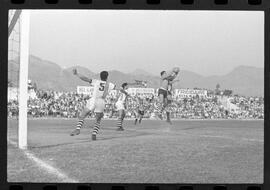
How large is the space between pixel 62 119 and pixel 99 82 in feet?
1.67

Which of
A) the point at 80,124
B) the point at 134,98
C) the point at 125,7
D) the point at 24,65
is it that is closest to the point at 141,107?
the point at 134,98

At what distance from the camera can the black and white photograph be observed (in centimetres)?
547

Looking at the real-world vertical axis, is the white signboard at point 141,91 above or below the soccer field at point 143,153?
above

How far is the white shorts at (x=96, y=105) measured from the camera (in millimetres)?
5621

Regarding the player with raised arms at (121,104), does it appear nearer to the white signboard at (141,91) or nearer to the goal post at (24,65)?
the white signboard at (141,91)

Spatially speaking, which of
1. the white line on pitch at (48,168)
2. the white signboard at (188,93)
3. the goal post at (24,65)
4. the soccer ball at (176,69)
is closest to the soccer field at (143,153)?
the white line on pitch at (48,168)

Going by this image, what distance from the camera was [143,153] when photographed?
18.2ft

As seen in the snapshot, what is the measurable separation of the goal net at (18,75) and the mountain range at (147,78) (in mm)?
34

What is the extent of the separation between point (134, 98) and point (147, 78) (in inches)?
9.8

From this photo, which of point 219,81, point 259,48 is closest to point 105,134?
point 219,81

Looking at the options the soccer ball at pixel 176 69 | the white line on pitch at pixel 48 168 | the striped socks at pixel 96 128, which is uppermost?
the soccer ball at pixel 176 69

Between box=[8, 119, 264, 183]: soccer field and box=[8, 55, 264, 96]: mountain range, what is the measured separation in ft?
1.11

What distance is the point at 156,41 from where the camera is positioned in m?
5.52

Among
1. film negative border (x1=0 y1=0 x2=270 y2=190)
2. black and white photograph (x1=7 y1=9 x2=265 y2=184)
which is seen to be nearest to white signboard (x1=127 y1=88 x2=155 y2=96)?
black and white photograph (x1=7 y1=9 x2=265 y2=184)
